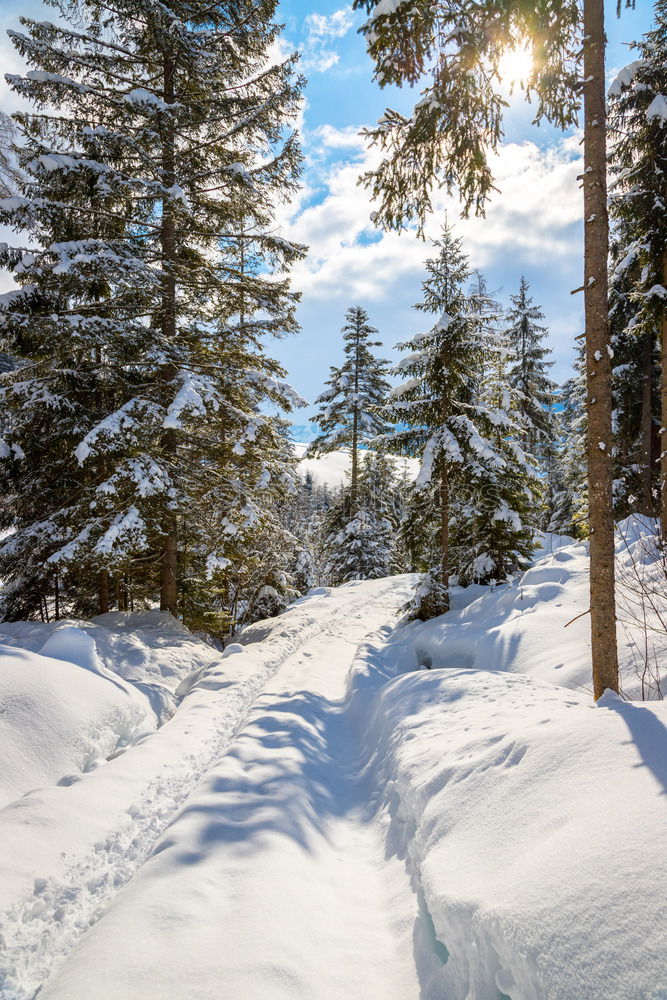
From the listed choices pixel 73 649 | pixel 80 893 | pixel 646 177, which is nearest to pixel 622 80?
pixel 646 177

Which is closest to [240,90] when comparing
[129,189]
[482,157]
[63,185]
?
[129,189]

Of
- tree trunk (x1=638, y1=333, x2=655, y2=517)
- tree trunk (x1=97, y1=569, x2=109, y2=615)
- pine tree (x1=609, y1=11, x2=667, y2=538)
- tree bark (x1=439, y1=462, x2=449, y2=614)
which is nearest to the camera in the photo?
pine tree (x1=609, y1=11, x2=667, y2=538)

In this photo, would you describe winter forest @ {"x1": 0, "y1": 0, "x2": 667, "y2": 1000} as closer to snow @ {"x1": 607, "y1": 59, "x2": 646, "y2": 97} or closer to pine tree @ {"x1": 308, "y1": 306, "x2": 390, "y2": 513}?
snow @ {"x1": 607, "y1": 59, "x2": 646, "y2": 97}

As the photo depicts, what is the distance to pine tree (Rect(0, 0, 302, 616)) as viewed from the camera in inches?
372

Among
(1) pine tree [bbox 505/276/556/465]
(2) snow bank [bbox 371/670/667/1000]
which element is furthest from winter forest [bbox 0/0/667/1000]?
(1) pine tree [bbox 505/276/556/465]

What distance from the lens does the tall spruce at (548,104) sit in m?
5.39

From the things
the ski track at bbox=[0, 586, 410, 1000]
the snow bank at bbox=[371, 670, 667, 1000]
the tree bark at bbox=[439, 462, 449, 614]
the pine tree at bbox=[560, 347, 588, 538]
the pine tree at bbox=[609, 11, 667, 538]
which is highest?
the pine tree at bbox=[609, 11, 667, 538]

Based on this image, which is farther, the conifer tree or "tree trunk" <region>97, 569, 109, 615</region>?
the conifer tree

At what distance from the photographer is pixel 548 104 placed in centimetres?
631

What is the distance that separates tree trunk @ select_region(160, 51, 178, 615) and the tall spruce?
6.72m

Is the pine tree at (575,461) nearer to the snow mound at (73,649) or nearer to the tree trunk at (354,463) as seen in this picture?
the tree trunk at (354,463)

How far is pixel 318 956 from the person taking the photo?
2.87 m

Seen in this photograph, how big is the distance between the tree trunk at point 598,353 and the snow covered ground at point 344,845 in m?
0.87

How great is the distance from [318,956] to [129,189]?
517 inches
